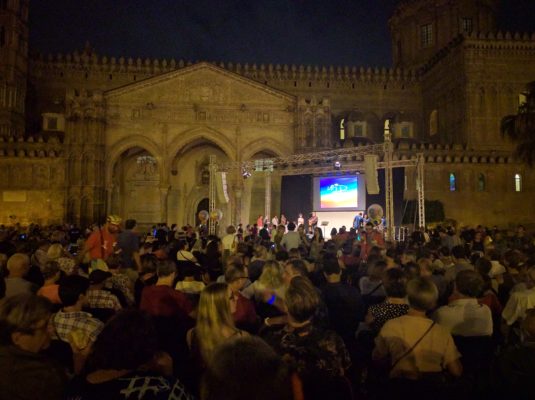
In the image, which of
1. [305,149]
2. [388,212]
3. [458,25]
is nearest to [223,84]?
[305,149]

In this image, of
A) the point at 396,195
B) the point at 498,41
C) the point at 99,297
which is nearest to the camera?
the point at 99,297

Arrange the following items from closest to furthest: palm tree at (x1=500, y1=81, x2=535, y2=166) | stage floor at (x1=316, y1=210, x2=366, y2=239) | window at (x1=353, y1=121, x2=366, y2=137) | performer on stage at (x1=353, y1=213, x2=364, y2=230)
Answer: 1. palm tree at (x1=500, y1=81, x2=535, y2=166)
2. performer on stage at (x1=353, y1=213, x2=364, y2=230)
3. stage floor at (x1=316, y1=210, x2=366, y2=239)
4. window at (x1=353, y1=121, x2=366, y2=137)

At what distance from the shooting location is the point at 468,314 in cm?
448

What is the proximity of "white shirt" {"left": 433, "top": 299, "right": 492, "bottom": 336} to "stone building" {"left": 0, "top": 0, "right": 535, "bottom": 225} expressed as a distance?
25.2 meters

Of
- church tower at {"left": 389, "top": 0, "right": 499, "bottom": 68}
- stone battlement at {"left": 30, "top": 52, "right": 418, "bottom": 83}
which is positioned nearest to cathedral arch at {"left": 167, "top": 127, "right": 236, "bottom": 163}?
stone battlement at {"left": 30, "top": 52, "right": 418, "bottom": 83}

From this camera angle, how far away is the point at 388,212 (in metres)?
19.1

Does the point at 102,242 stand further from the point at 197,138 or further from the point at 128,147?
the point at 197,138

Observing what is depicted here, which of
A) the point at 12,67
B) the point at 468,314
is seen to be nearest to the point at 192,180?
the point at 12,67

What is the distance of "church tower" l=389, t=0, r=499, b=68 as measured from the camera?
39.7 metres

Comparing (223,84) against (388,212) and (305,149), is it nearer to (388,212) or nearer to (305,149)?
(305,149)

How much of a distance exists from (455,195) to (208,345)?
2909 centimetres

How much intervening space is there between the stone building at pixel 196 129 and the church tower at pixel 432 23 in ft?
18.7

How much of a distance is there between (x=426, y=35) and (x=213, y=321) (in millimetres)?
43453

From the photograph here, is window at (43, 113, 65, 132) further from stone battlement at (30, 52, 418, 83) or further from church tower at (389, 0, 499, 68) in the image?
church tower at (389, 0, 499, 68)
